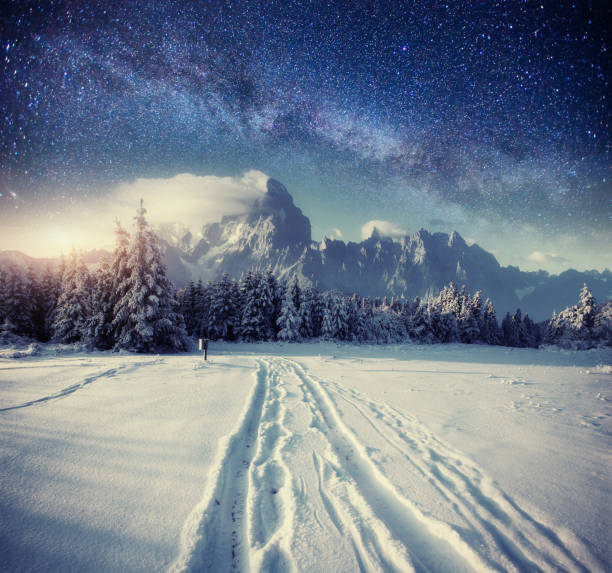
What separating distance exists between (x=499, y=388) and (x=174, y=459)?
9.70 metres

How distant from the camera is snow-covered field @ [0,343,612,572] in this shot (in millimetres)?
2109

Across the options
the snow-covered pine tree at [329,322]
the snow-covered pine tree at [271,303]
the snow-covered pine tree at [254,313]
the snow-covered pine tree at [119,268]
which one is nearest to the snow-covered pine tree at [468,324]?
the snow-covered pine tree at [329,322]

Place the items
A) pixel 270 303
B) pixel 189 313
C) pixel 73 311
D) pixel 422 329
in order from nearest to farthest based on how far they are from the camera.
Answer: pixel 73 311 < pixel 270 303 < pixel 189 313 < pixel 422 329

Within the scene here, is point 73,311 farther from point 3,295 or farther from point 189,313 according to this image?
point 189,313

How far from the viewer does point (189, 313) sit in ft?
116

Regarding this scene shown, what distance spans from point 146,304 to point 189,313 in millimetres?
19264

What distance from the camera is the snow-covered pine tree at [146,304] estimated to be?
16.4 metres

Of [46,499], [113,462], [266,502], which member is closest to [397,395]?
[266,502]

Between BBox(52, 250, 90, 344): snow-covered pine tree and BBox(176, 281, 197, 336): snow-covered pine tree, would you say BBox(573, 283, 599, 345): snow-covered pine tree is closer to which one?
BBox(176, 281, 197, 336): snow-covered pine tree

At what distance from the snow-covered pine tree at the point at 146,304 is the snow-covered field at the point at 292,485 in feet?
37.4

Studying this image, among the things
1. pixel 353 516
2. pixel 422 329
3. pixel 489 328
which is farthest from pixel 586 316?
pixel 353 516

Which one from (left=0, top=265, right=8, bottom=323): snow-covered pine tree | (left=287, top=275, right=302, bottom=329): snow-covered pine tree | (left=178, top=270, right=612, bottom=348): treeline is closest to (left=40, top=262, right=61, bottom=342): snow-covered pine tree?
(left=0, top=265, right=8, bottom=323): snow-covered pine tree

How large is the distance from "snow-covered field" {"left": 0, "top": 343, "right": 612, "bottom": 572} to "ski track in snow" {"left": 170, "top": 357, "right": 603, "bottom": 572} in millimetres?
15

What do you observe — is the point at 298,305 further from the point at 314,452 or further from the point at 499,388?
the point at 314,452
